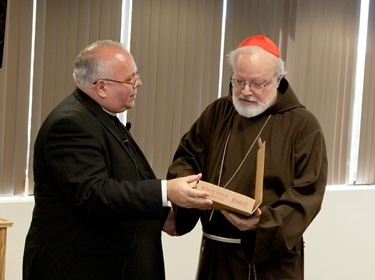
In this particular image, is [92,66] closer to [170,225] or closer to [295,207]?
[170,225]

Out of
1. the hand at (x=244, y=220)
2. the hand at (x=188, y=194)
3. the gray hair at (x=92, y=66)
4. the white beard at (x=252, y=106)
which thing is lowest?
the hand at (x=244, y=220)

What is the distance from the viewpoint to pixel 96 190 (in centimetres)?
212

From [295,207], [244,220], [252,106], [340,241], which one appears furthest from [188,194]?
[340,241]

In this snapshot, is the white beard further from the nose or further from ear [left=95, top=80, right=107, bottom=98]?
ear [left=95, top=80, right=107, bottom=98]

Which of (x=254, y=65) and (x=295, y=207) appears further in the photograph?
(x=254, y=65)

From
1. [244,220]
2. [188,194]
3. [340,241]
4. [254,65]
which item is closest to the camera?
[188,194]

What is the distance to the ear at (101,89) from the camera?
7.60 feet

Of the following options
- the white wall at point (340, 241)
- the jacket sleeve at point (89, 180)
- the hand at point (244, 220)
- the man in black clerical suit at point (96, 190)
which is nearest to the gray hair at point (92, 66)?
the man in black clerical suit at point (96, 190)

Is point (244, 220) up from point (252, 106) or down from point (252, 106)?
down

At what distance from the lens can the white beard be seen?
8.18ft

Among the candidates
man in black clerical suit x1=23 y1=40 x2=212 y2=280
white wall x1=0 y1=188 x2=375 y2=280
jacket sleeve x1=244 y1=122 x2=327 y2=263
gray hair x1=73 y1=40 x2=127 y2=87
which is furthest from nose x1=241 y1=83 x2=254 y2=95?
white wall x1=0 y1=188 x2=375 y2=280

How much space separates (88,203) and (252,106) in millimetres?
779

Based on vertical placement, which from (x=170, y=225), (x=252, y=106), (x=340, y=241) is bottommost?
(x=340, y=241)

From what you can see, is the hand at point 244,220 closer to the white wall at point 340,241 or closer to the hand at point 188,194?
the hand at point 188,194
